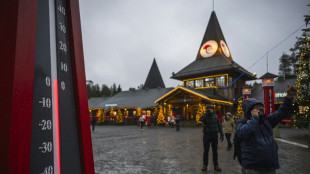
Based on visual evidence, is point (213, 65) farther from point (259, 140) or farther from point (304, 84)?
point (259, 140)

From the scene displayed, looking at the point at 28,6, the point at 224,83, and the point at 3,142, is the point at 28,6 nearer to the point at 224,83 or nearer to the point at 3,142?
the point at 3,142

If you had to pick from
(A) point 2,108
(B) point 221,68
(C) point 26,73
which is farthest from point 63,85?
(B) point 221,68

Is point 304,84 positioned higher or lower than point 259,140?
higher

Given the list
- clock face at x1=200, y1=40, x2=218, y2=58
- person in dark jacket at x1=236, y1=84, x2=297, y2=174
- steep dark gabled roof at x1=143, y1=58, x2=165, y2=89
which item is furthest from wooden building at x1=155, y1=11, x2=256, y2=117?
person in dark jacket at x1=236, y1=84, x2=297, y2=174

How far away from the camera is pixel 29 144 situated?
113cm

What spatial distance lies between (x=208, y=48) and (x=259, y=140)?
106 ft

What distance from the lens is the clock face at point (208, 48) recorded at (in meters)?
32.6

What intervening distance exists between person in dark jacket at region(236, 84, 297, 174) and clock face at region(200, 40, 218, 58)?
1226 inches

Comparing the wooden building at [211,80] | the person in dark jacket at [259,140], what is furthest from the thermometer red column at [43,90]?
the wooden building at [211,80]

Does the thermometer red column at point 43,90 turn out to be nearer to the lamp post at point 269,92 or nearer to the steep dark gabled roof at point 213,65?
the lamp post at point 269,92

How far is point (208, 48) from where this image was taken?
33.4 meters

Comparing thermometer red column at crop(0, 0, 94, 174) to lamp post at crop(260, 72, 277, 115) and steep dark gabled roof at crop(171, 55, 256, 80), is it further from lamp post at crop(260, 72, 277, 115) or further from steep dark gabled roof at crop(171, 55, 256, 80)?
steep dark gabled roof at crop(171, 55, 256, 80)

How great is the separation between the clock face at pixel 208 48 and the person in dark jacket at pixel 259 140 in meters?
31.1

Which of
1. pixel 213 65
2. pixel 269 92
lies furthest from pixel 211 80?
pixel 269 92
